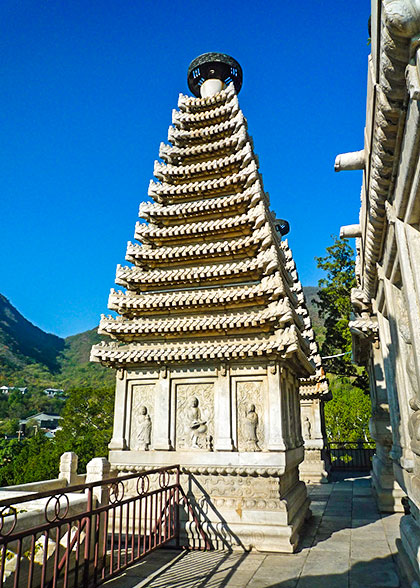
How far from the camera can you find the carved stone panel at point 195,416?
947 cm

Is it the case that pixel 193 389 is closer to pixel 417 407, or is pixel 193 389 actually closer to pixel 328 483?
pixel 417 407

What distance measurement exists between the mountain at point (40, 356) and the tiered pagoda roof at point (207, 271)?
72.6 metres

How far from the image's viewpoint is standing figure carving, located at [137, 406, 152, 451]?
9.85 metres

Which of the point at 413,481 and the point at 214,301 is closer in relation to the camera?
the point at 413,481

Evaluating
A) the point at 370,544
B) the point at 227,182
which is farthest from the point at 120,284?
the point at 370,544

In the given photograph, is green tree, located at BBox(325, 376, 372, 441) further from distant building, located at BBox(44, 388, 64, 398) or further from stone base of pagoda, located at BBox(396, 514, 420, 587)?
distant building, located at BBox(44, 388, 64, 398)

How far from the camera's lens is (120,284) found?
11789 mm

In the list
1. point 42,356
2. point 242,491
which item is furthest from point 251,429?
point 42,356

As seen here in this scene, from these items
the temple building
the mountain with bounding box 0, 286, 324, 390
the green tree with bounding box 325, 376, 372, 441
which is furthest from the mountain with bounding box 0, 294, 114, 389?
the temple building

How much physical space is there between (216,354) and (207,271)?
2.38 m

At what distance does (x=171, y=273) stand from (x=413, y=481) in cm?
775

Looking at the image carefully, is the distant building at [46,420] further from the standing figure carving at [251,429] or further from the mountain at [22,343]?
the standing figure carving at [251,429]

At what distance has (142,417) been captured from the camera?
1011cm

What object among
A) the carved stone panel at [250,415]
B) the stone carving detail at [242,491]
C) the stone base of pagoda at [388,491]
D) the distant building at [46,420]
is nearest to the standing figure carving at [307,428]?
the stone base of pagoda at [388,491]
